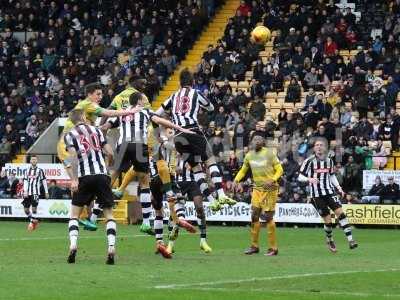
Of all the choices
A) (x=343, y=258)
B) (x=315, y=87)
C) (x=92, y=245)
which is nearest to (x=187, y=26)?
(x=315, y=87)

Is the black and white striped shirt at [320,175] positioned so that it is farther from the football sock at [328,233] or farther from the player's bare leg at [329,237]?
the football sock at [328,233]

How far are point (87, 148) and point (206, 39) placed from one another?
2897 cm

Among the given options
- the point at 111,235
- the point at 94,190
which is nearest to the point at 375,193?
the point at 94,190

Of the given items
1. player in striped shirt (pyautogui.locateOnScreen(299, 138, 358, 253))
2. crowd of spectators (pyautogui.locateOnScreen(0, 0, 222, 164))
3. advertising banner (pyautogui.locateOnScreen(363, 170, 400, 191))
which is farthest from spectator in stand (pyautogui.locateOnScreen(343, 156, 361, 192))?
player in striped shirt (pyautogui.locateOnScreen(299, 138, 358, 253))

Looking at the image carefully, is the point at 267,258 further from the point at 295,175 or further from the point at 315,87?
the point at 315,87

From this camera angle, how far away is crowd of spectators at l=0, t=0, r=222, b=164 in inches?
1727

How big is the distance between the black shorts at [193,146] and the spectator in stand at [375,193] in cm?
1435

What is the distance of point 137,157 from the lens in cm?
2102

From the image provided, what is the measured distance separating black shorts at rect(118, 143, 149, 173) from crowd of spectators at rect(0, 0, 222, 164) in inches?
825

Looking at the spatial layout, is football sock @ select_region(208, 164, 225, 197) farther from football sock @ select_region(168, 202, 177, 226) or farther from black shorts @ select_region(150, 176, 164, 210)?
football sock @ select_region(168, 202, 177, 226)

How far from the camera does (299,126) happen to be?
123 ft

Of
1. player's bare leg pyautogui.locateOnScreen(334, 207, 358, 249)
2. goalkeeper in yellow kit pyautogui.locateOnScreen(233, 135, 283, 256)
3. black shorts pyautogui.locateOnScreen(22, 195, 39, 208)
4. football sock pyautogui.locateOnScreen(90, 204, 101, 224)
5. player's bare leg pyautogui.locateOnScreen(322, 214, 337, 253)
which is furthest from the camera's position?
black shorts pyautogui.locateOnScreen(22, 195, 39, 208)

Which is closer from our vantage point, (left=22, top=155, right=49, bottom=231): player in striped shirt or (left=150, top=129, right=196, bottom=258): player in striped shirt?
(left=150, top=129, right=196, bottom=258): player in striped shirt

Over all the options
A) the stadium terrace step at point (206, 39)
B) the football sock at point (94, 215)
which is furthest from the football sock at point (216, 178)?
the stadium terrace step at point (206, 39)
